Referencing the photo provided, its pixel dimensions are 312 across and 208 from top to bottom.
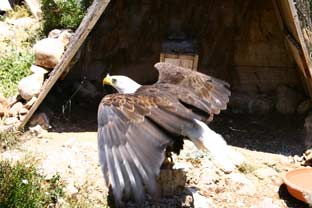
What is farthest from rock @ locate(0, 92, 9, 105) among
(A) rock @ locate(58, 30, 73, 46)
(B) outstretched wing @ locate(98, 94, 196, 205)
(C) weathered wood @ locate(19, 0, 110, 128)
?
(B) outstretched wing @ locate(98, 94, 196, 205)

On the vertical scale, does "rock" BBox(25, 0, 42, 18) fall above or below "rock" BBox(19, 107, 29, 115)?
above

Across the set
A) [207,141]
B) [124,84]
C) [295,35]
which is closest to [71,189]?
[124,84]

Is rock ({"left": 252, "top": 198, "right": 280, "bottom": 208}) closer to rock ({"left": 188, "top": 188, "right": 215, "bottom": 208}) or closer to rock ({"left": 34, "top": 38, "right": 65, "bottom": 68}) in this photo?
rock ({"left": 188, "top": 188, "right": 215, "bottom": 208})

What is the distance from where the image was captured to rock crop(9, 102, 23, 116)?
21.0 feet

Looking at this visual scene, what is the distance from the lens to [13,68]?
7.45 metres

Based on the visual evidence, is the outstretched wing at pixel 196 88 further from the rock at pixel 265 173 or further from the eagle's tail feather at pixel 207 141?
the rock at pixel 265 173

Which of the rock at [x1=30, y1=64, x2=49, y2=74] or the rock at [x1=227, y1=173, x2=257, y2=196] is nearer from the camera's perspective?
the rock at [x1=227, y1=173, x2=257, y2=196]

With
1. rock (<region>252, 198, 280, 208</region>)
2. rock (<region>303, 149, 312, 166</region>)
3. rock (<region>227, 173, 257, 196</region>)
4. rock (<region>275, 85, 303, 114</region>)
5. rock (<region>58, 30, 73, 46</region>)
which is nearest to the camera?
rock (<region>252, 198, 280, 208</region>)

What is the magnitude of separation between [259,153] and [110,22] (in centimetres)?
274

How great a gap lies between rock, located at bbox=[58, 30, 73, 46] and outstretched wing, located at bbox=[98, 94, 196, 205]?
296cm

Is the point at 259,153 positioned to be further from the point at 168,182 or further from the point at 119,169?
the point at 119,169

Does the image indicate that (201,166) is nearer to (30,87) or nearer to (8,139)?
(8,139)

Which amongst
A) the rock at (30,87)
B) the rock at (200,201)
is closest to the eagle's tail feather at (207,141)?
the rock at (200,201)

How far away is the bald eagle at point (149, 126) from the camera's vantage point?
330 cm
